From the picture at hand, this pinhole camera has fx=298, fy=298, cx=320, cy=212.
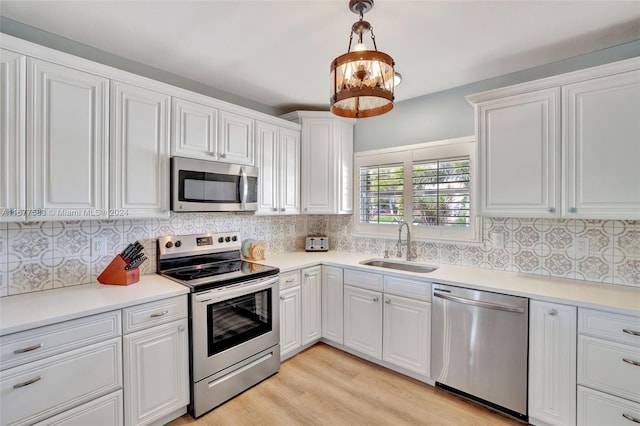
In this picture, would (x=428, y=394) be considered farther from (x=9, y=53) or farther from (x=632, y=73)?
(x=9, y=53)

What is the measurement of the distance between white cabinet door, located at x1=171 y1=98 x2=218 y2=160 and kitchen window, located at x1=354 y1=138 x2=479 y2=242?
1.67m

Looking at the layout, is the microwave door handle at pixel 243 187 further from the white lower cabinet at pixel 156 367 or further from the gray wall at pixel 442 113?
the gray wall at pixel 442 113

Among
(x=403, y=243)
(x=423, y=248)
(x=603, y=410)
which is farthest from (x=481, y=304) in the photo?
(x=403, y=243)

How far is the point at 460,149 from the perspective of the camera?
274 centimetres

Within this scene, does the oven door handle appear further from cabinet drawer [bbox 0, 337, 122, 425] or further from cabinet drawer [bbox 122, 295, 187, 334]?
cabinet drawer [bbox 0, 337, 122, 425]

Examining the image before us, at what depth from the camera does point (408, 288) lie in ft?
8.09

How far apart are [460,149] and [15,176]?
10.4 ft

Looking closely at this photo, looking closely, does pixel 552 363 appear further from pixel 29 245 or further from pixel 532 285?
pixel 29 245

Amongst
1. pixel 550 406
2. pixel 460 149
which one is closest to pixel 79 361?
pixel 550 406

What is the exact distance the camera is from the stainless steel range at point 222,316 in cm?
204

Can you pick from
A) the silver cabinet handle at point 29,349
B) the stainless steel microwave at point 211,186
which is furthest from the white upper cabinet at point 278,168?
the silver cabinet handle at point 29,349

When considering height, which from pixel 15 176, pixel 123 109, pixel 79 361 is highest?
pixel 123 109

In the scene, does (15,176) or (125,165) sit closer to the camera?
(15,176)

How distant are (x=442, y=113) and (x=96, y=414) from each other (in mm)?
3411
